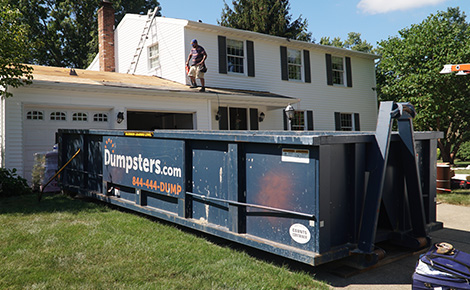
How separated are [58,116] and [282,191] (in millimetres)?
9012

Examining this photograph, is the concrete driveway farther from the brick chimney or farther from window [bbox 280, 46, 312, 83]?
the brick chimney

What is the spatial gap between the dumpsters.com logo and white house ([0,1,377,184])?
14.8 ft

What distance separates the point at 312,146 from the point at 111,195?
4.68 m

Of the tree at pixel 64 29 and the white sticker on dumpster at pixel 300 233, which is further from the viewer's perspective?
the tree at pixel 64 29

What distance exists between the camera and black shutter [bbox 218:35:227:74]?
1609 cm

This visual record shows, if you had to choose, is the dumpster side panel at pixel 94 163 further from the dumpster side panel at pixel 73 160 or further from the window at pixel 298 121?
the window at pixel 298 121

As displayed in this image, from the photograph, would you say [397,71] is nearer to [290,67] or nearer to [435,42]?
[435,42]

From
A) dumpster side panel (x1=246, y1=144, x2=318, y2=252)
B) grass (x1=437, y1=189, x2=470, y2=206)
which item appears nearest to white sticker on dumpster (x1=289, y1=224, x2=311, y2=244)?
dumpster side panel (x1=246, y1=144, x2=318, y2=252)

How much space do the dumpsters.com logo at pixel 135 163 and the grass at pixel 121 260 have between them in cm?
87

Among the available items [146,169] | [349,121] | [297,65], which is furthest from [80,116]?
[349,121]

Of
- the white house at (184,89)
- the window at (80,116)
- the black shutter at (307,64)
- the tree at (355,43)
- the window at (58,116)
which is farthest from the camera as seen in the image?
the tree at (355,43)

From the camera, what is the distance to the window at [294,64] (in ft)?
60.4

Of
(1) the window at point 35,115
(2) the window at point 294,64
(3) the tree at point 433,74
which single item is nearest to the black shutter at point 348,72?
(3) the tree at point 433,74

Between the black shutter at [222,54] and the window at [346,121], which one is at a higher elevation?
the black shutter at [222,54]
